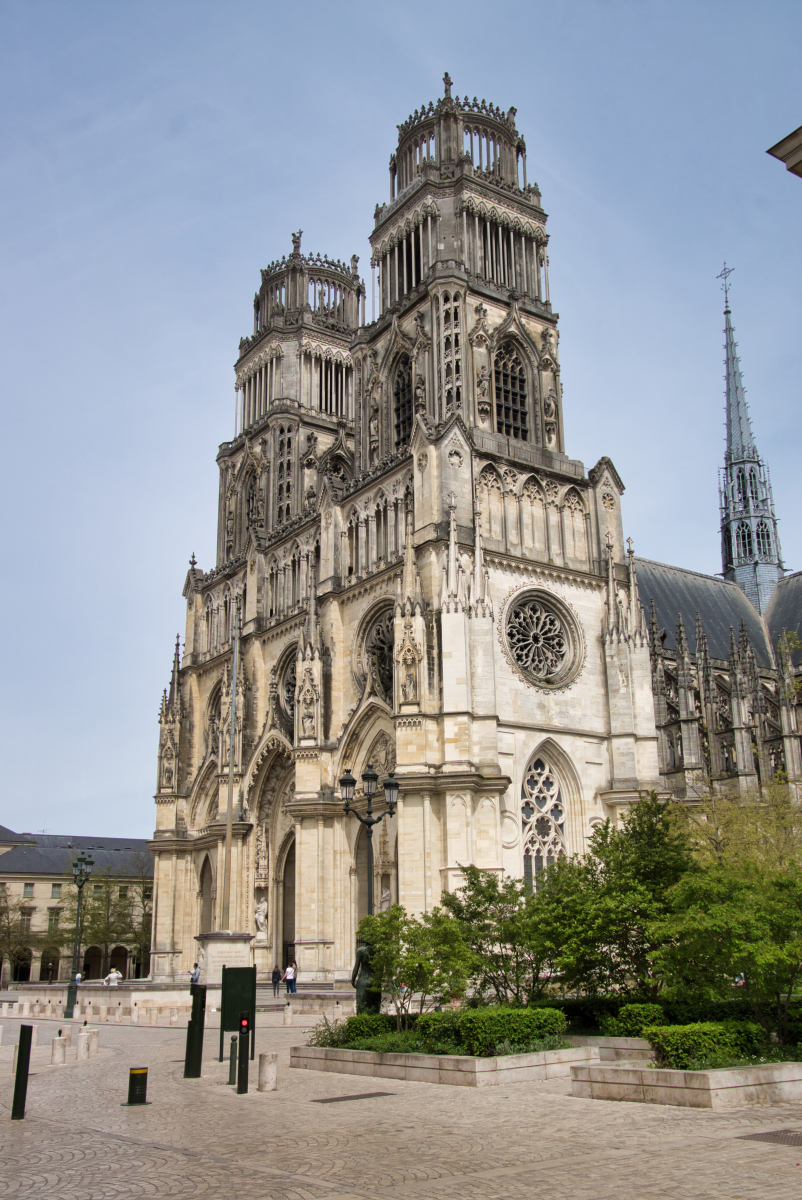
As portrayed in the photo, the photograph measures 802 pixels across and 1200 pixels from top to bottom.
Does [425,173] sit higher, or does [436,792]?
[425,173]

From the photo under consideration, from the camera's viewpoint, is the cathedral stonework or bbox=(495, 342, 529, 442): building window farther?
bbox=(495, 342, 529, 442): building window

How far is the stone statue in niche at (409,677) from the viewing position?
36.0 meters

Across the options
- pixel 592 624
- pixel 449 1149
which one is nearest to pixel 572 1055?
pixel 449 1149

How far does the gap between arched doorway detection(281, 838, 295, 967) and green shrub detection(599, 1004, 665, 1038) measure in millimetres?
30084

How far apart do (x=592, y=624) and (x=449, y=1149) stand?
31.7 metres

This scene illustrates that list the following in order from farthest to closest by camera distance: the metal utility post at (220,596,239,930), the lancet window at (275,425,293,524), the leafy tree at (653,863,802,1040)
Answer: the lancet window at (275,425,293,524) → the metal utility post at (220,596,239,930) → the leafy tree at (653,863,802,1040)

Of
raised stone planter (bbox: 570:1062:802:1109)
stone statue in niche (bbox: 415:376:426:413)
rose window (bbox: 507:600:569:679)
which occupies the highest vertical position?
stone statue in niche (bbox: 415:376:426:413)

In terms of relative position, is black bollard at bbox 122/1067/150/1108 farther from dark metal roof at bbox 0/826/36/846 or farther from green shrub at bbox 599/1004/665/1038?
dark metal roof at bbox 0/826/36/846

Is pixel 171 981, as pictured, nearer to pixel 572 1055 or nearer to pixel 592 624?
pixel 592 624

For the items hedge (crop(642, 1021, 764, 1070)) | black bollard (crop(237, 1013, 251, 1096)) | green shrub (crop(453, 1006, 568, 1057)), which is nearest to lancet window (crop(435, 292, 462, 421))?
green shrub (crop(453, 1006, 568, 1057))

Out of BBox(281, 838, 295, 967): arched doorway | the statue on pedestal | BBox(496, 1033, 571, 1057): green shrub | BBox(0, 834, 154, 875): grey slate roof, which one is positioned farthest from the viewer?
BBox(0, 834, 154, 875): grey slate roof

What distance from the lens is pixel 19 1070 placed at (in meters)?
14.3

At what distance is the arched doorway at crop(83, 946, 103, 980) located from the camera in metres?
83.5

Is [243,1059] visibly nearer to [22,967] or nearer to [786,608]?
[786,608]
